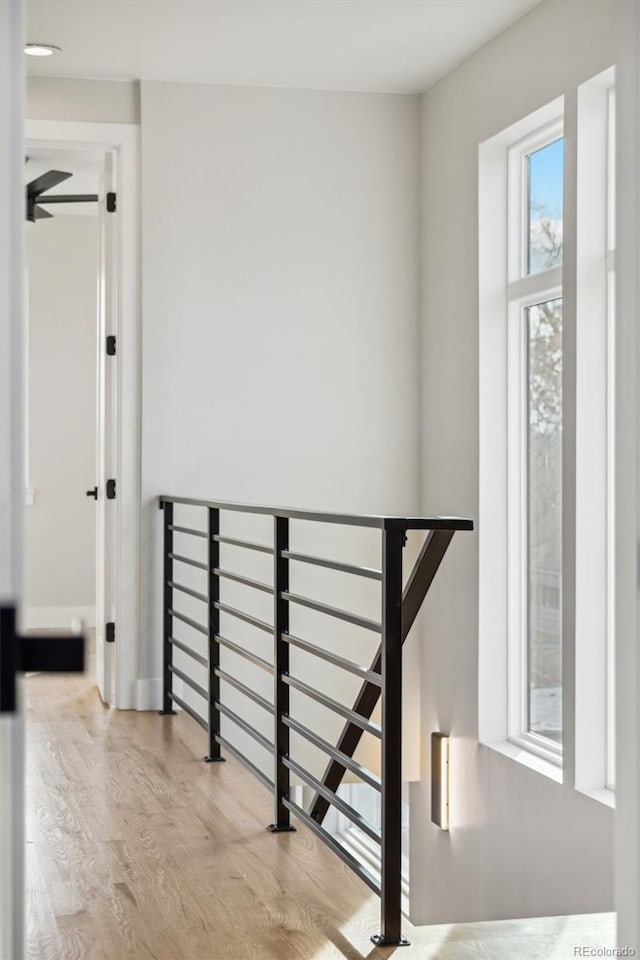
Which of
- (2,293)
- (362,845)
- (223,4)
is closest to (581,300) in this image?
(223,4)

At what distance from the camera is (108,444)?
17.6 ft

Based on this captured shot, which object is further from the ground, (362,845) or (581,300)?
(581,300)

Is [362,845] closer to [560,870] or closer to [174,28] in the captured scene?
[560,870]

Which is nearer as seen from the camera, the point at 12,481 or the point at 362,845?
the point at 12,481

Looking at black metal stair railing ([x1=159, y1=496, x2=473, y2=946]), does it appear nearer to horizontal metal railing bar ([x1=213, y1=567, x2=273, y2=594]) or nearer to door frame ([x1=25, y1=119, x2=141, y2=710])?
horizontal metal railing bar ([x1=213, y1=567, x2=273, y2=594])

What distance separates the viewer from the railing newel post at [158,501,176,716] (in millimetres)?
4988

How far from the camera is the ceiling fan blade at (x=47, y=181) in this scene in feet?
16.9

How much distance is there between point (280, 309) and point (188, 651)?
1.64m

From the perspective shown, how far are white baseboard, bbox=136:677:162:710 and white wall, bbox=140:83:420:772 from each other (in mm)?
70

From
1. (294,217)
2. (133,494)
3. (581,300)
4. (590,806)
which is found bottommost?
(590,806)

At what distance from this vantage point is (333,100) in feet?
17.4

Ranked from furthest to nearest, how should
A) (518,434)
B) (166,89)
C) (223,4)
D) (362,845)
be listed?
(362,845) < (166,89) < (518,434) < (223,4)

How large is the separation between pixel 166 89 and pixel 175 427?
1506 millimetres

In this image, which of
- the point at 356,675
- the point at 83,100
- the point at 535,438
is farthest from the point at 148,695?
the point at 83,100
